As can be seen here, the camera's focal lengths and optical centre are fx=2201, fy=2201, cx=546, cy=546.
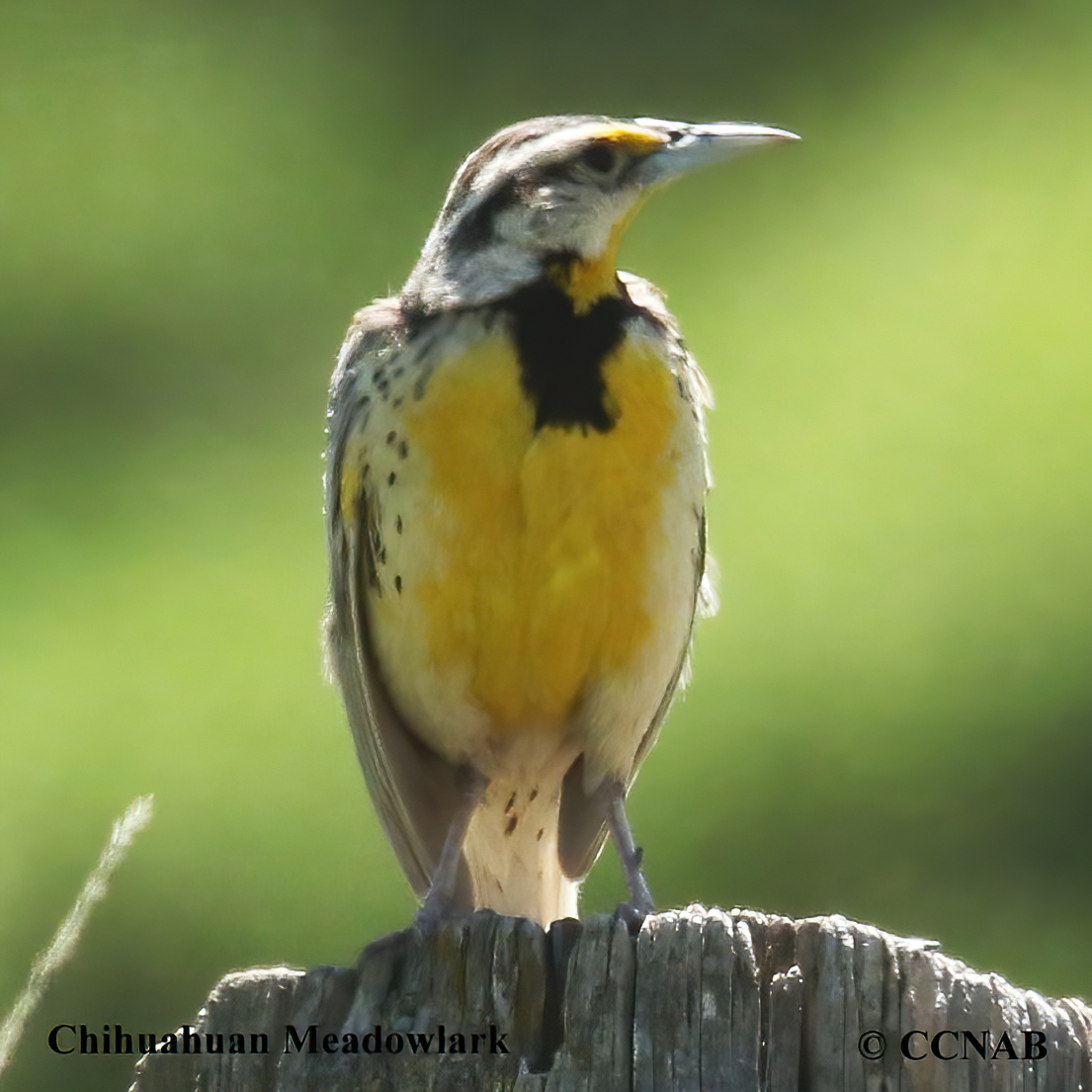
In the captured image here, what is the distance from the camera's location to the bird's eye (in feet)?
14.0

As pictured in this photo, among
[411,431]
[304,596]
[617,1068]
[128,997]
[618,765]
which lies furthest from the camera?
[304,596]

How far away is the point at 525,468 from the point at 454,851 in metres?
0.89

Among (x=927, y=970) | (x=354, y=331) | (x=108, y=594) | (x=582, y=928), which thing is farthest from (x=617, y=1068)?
(x=108, y=594)

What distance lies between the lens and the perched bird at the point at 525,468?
13.7ft

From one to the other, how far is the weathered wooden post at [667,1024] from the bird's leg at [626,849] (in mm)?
817

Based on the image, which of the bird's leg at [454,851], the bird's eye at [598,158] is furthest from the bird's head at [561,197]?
the bird's leg at [454,851]

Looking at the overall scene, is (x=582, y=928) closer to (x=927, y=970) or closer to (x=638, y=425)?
(x=927, y=970)

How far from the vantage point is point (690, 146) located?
4.29 meters

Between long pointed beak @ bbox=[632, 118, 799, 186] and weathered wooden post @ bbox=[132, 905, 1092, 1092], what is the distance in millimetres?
1612

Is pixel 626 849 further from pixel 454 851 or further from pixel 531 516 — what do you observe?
pixel 531 516

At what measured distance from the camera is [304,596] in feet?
26.8

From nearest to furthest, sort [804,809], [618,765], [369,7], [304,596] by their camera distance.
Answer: [618,765] < [804,809] < [304,596] < [369,7]

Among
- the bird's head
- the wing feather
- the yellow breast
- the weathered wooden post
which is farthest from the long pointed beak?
the weathered wooden post

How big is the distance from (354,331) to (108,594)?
14.5ft
